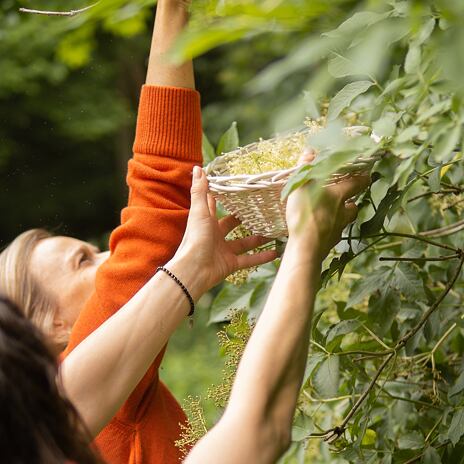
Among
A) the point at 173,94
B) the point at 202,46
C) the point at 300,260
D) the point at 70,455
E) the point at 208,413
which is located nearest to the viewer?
the point at 202,46

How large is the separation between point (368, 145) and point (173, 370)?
5657mm

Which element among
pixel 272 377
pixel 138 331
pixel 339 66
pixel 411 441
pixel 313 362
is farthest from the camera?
pixel 411 441

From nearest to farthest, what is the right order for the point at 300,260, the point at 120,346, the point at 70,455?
the point at 70,455 → the point at 300,260 → the point at 120,346

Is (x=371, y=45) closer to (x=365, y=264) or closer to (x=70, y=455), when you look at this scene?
(x=70, y=455)

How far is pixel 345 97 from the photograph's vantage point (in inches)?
49.6

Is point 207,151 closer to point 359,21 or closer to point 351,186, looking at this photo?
point 351,186

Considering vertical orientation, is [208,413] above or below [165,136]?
below

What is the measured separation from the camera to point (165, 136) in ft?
5.19

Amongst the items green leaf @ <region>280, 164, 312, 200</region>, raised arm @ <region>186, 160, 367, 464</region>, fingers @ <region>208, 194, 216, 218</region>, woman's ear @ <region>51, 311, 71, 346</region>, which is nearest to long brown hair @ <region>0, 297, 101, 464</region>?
raised arm @ <region>186, 160, 367, 464</region>

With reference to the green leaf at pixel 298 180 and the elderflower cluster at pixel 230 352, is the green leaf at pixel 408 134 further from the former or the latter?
the elderflower cluster at pixel 230 352

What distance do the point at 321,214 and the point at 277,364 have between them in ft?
0.71

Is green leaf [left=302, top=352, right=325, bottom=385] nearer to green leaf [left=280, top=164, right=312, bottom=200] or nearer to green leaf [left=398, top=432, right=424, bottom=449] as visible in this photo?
green leaf [left=398, top=432, right=424, bottom=449]

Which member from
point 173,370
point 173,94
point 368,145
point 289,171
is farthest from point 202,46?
point 173,370

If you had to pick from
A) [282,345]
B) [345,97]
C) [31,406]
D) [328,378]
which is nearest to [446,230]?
[328,378]
